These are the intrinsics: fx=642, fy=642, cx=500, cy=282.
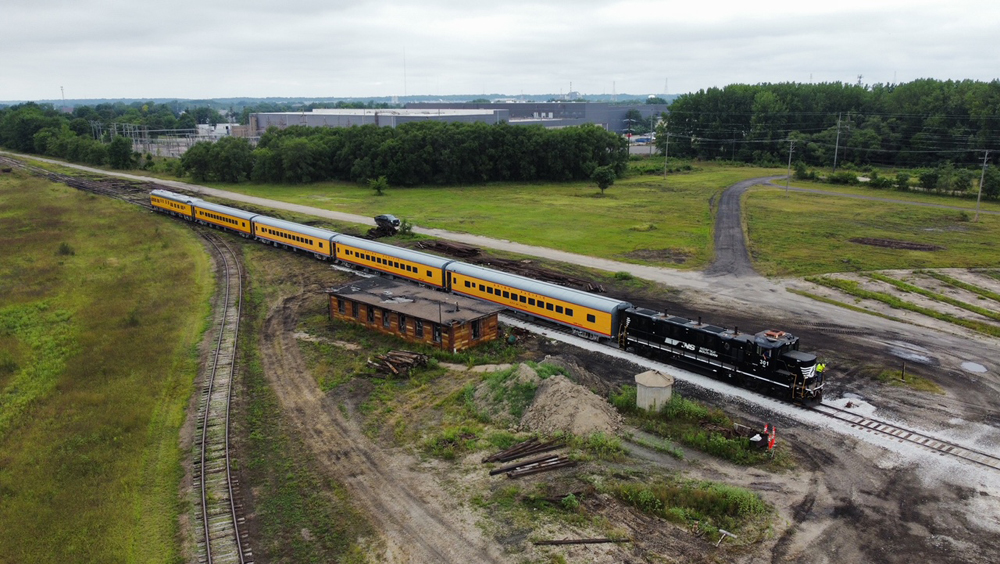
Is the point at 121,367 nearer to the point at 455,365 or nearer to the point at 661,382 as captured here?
the point at 455,365

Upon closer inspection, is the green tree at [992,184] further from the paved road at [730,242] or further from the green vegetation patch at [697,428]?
the green vegetation patch at [697,428]

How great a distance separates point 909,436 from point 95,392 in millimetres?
35937

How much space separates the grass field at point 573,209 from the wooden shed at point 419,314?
2339 centimetres

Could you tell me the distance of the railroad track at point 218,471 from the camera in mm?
19359

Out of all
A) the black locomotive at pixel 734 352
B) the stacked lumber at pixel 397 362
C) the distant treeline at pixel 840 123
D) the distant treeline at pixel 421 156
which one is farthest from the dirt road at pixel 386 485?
the distant treeline at pixel 840 123

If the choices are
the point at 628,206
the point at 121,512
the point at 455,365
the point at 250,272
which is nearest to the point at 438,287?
the point at 455,365

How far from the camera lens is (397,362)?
3284 cm

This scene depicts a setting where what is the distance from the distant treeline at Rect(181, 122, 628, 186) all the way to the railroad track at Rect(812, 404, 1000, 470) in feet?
286

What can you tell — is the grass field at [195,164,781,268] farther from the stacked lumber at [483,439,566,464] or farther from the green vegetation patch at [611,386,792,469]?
the stacked lumber at [483,439,566,464]

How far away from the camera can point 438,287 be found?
151 ft

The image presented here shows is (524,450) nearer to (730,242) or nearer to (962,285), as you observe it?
(962,285)

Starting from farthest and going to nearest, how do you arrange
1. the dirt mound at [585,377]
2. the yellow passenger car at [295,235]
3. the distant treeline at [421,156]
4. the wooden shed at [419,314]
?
the distant treeline at [421,156], the yellow passenger car at [295,235], the wooden shed at [419,314], the dirt mound at [585,377]

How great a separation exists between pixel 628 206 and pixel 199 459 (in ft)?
231

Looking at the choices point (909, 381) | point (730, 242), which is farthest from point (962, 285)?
point (909, 381)
